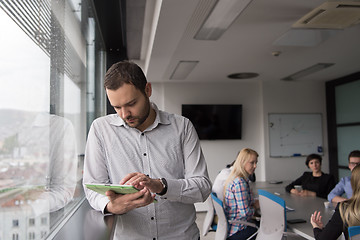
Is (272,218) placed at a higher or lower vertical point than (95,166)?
lower

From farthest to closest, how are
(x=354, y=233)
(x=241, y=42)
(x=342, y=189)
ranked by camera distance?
(x=241, y=42) < (x=342, y=189) < (x=354, y=233)

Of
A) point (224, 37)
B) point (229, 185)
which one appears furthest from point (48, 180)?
point (224, 37)

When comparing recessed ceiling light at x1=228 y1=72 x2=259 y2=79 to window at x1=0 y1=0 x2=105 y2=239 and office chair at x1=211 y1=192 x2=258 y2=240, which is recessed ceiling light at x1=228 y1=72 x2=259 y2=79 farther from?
window at x1=0 y1=0 x2=105 y2=239

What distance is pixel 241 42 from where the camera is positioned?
421cm

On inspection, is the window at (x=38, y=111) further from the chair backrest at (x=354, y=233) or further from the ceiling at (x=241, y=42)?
the chair backrest at (x=354, y=233)

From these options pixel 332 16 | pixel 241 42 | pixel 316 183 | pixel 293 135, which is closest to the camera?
pixel 332 16

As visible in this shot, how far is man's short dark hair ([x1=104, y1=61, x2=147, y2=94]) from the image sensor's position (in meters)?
1.35

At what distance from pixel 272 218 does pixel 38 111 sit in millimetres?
2423

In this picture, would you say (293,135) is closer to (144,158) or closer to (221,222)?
(221,222)

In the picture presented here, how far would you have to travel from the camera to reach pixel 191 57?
4.92m

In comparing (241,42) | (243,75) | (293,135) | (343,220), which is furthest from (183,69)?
(343,220)

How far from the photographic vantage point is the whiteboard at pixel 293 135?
7133 mm

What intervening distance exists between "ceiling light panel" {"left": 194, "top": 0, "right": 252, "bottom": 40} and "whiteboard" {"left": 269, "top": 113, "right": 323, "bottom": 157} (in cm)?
383

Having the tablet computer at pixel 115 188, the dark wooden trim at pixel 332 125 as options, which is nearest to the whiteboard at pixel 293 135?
the dark wooden trim at pixel 332 125
